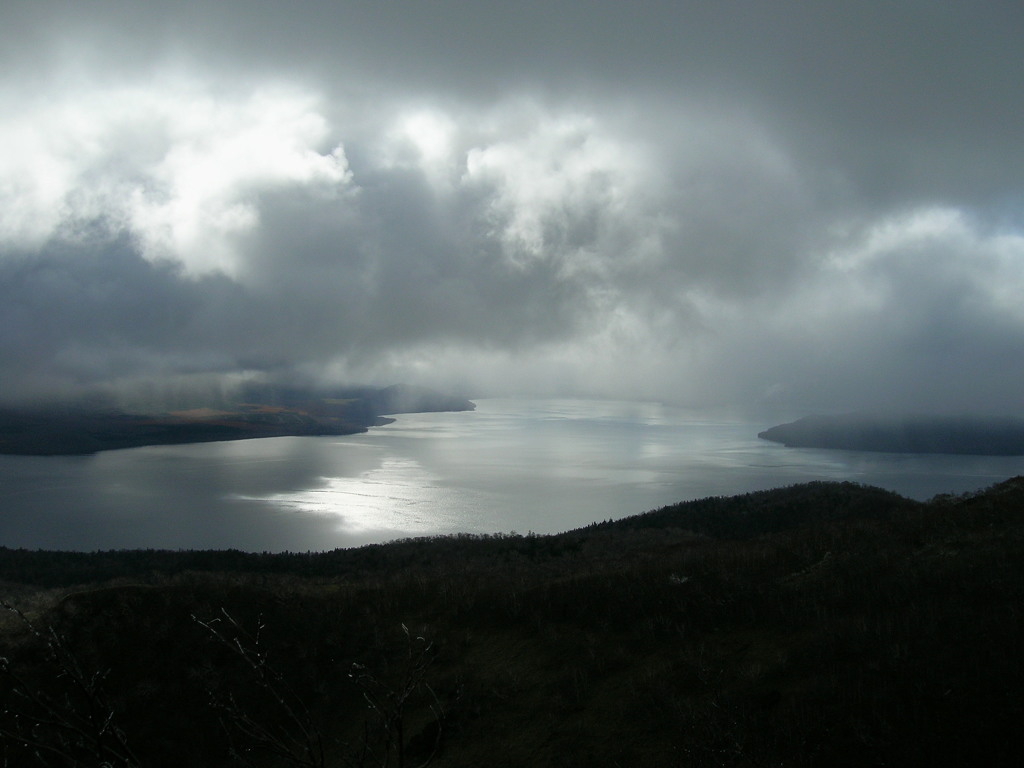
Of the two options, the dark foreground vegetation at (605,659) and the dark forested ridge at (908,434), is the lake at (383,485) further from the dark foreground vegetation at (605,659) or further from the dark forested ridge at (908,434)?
the dark foreground vegetation at (605,659)

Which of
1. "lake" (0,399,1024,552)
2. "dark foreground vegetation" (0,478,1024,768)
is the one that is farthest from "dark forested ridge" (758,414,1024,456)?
"dark foreground vegetation" (0,478,1024,768)

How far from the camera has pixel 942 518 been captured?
16.0 m

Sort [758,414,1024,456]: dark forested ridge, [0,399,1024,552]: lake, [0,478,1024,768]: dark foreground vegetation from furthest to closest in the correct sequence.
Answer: [758,414,1024,456]: dark forested ridge
[0,399,1024,552]: lake
[0,478,1024,768]: dark foreground vegetation

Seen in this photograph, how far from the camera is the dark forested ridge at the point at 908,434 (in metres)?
129

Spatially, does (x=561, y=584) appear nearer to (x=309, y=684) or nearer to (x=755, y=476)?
(x=309, y=684)

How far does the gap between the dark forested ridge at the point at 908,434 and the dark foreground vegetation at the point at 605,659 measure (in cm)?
13634

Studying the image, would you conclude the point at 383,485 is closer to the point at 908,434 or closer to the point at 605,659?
the point at 605,659

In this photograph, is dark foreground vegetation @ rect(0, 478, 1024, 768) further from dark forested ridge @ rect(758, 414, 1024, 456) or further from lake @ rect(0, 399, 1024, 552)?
dark forested ridge @ rect(758, 414, 1024, 456)

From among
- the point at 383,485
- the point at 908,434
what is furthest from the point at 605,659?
the point at 908,434

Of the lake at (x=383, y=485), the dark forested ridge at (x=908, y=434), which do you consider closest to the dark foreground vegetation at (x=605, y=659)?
the lake at (x=383, y=485)

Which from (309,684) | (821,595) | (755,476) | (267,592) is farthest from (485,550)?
(755,476)

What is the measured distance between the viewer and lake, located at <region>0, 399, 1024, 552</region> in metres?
63.9

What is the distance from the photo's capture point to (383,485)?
9306cm

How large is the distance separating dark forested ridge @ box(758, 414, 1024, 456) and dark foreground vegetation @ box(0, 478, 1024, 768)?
136 meters
